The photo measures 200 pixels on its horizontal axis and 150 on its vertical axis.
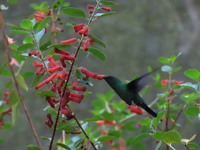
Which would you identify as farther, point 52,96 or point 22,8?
point 22,8

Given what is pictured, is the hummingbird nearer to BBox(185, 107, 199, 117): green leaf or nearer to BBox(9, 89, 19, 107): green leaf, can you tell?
BBox(185, 107, 199, 117): green leaf

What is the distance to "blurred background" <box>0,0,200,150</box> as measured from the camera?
2520mm

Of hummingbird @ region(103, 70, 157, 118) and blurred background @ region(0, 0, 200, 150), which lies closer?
hummingbird @ region(103, 70, 157, 118)

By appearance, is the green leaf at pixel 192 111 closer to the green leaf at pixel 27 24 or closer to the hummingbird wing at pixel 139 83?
the hummingbird wing at pixel 139 83

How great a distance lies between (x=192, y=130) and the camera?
91.9 inches

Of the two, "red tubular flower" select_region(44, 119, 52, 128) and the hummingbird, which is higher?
"red tubular flower" select_region(44, 119, 52, 128)

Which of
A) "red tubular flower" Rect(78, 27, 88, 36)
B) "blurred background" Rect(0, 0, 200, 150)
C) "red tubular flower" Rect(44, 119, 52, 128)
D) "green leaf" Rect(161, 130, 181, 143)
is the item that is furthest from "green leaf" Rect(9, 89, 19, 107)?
"blurred background" Rect(0, 0, 200, 150)

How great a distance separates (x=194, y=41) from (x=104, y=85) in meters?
1.19

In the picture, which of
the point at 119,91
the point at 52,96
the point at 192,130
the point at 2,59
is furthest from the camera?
the point at 2,59

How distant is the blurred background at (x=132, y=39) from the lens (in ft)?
8.27

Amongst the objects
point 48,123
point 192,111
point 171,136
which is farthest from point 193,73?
point 48,123

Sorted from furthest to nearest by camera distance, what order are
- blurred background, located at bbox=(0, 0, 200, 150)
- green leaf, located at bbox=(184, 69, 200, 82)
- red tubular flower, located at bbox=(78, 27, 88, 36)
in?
1. blurred background, located at bbox=(0, 0, 200, 150)
2. green leaf, located at bbox=(184, 69, 200, 82)
3. red tubular flower, located at bbox=(78, 27, 88, 36)

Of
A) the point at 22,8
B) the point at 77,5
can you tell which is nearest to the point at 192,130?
the point at 77,5

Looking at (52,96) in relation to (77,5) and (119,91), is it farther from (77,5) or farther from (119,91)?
(77,5)
